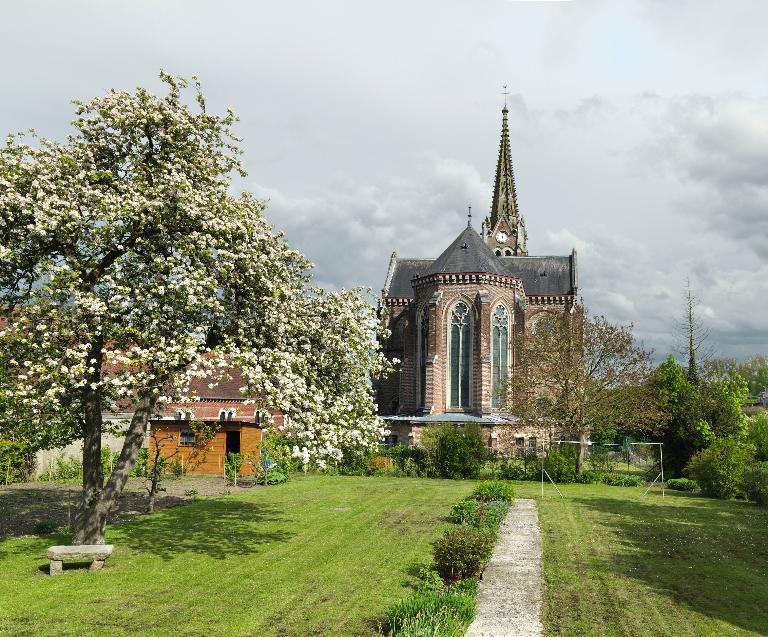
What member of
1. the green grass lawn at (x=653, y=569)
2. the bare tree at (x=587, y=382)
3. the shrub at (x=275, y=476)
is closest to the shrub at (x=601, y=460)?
the bare tree at (x=587, y=382)

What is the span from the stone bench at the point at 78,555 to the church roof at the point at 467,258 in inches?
1712

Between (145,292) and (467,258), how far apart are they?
44.0m

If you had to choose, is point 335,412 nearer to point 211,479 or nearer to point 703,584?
point 703,584

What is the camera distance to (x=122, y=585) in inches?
572

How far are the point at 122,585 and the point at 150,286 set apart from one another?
6.51 metres

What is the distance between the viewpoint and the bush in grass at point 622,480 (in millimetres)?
37031

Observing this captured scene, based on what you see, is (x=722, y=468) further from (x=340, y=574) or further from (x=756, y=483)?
(x=340, y=574)

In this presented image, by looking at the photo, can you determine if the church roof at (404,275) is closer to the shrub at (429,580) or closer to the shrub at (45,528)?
the shrub at (45,528)

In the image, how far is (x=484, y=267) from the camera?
186 ft

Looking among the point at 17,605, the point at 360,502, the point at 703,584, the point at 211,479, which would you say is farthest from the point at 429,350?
the point at 17,605

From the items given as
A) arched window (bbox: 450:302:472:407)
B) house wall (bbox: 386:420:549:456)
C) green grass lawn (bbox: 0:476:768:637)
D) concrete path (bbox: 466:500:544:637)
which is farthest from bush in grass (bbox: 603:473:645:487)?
arched window (bbox: 450:302:472:407)

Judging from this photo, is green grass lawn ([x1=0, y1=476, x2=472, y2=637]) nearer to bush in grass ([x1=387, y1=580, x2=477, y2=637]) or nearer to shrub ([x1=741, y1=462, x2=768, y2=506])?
bush in grass ([x1=387, y1=580, x2=477, y2=637])

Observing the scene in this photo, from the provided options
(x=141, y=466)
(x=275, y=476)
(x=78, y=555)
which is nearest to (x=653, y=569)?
(x=78, y=555)

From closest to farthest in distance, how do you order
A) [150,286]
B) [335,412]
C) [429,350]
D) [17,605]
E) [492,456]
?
[17,605] → [150,286] → [335,412] → [492,456] → [429,350]
